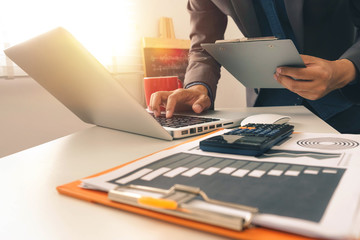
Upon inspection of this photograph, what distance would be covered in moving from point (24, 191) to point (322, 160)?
0.35 m

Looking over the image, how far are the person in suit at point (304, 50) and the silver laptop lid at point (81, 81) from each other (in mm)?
183

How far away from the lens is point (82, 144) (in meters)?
0.61

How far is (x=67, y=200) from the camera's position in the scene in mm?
317

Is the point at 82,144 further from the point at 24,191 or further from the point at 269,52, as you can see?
the point at 269,52

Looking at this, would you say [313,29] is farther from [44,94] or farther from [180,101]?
[44,94]

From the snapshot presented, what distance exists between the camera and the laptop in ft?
1.62

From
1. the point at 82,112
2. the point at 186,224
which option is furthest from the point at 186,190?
the point at 82,112

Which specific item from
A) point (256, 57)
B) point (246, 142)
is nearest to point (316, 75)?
point (256, 57)

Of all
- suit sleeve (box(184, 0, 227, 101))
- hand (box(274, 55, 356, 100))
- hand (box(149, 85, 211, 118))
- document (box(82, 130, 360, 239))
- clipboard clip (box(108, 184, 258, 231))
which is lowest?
document (box(82, 130, 360, 239))

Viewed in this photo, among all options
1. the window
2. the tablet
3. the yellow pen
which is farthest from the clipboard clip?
the window

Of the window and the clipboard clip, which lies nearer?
the clipboard clip

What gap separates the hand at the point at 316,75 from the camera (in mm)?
691

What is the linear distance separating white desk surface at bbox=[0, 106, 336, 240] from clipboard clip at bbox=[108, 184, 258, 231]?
1 cm

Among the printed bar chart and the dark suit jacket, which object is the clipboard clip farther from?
the dark suit jacket
